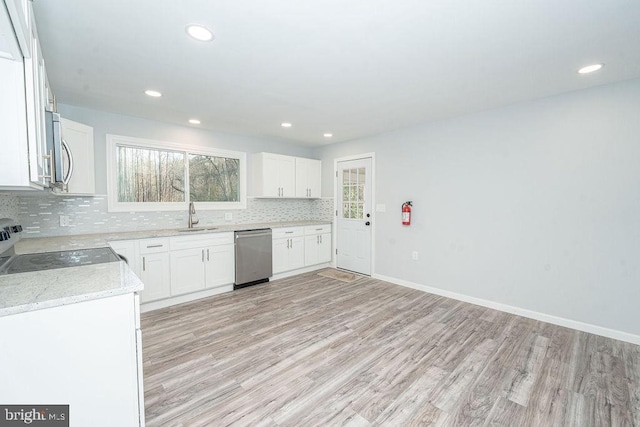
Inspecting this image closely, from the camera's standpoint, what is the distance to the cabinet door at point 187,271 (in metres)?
3.39

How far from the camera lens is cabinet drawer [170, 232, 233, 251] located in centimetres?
340

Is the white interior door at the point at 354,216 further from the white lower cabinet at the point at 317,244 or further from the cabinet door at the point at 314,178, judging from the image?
the cabinet door at the point at 314,178

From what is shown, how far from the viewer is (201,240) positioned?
3.62 metres

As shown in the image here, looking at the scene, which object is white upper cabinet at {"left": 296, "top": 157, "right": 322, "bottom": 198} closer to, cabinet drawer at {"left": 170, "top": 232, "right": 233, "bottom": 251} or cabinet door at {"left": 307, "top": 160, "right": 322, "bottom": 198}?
cabinet door at {"left": 307, "top": 160, "right": 322, "bottom": 198}

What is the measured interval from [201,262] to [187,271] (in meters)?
0.20

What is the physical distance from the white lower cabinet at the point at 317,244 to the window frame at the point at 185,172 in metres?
1.24

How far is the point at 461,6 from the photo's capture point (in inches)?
61.7

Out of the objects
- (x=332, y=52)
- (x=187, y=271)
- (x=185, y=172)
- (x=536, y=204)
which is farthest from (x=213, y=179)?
(x=536, y=204)

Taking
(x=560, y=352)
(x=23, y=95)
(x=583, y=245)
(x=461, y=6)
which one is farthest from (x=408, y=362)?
(x=23, y=95)

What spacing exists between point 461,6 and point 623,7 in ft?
3.02

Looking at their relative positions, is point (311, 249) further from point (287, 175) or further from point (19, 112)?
point (19, 112)

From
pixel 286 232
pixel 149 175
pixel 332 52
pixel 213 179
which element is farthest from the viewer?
pixel 286 232

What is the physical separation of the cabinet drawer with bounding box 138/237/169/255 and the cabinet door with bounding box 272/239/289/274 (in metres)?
1.57

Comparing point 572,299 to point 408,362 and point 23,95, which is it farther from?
point 23,95
